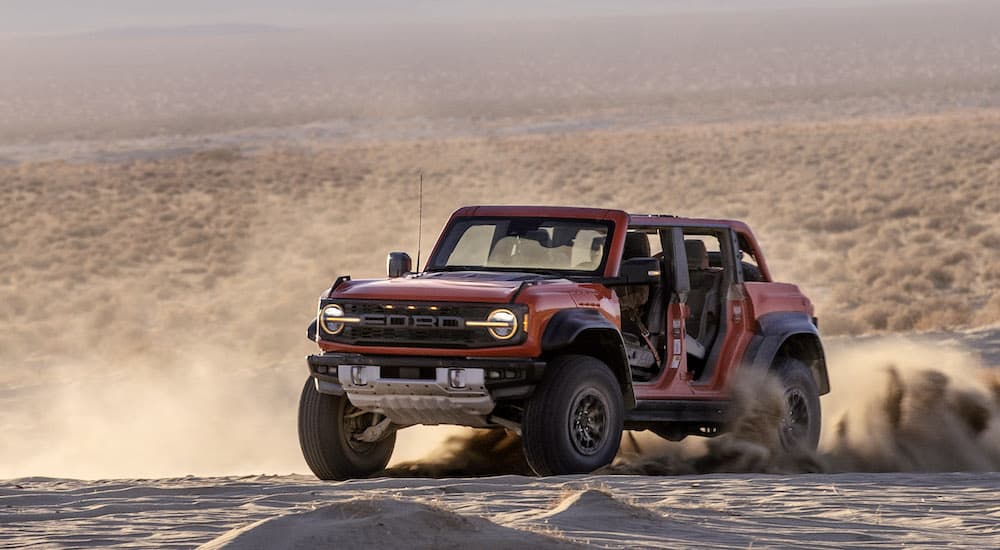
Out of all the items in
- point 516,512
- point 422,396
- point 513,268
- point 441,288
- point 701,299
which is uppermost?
point 513,268

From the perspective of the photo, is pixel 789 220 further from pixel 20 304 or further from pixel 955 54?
pixel 955 54

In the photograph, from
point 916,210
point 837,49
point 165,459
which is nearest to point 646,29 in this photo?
point 837,49

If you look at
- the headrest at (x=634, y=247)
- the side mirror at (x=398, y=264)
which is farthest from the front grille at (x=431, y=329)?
the headrest at (x=634, y=247)

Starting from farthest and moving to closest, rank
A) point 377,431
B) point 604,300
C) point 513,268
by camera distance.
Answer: point 513,268 < point 377,431 < point 604,300

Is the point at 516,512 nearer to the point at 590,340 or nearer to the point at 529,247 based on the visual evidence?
the point at 590,340

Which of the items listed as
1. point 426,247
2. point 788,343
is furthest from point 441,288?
point 426,247

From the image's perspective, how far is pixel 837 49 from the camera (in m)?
136

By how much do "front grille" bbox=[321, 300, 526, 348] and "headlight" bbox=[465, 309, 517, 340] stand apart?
0.07ft

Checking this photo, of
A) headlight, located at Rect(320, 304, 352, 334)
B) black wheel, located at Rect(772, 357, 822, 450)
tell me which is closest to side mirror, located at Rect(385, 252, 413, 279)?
headlight, located at Rect(320, 304, 352, 334)

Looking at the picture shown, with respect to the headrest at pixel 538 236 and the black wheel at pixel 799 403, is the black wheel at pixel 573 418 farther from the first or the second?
the black wheel at pixel 799 403

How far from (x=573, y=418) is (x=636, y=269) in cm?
108

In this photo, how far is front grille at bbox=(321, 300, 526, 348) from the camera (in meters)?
9.74

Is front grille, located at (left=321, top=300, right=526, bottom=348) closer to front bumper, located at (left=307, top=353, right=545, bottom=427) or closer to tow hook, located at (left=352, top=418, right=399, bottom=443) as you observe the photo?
front bumper, located at (left=307, top=353, right=545, bottom=427)

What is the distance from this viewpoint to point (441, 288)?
9938mm
